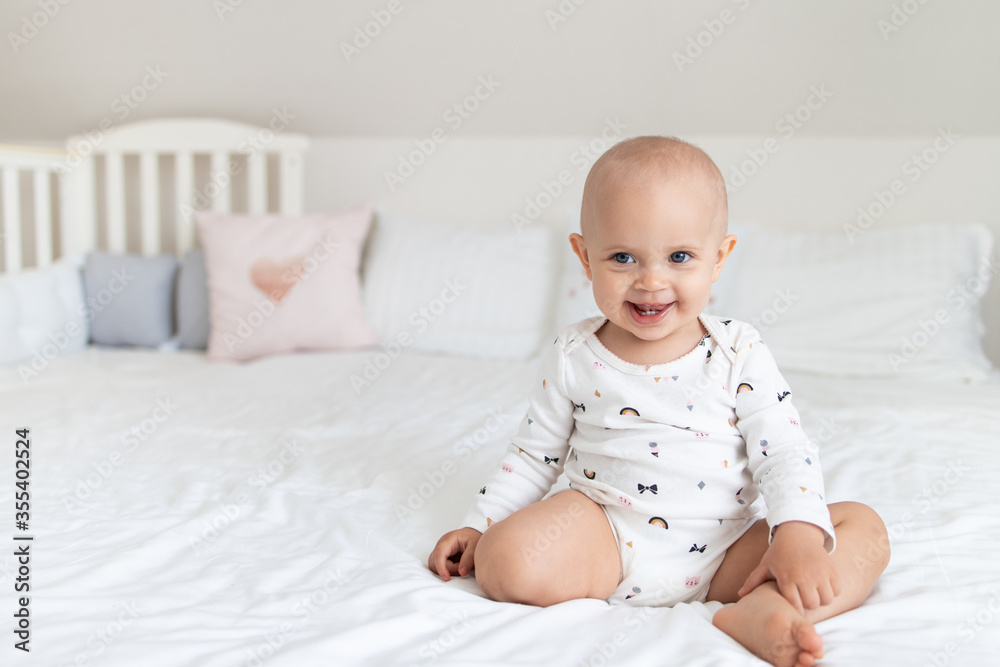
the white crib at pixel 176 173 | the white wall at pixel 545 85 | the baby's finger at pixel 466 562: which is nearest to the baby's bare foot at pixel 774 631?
the baby's finger at pixel 466 562

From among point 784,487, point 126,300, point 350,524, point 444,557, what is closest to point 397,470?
point 350,524

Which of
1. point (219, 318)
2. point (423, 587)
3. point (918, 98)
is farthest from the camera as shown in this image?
point (219, 318)

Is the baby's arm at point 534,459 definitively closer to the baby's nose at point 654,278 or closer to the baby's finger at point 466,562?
the baby's finger at point 466,562

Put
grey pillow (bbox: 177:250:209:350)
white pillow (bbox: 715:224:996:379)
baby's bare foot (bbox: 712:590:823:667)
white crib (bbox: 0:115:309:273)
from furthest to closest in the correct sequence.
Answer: white crib (bbox: 0:115:309:273), grey pillow (bbox: 177:250:209:350), white pillow (bbox: 715:224:996:379), baby's bare foot (bbox: 712:590:823:667)

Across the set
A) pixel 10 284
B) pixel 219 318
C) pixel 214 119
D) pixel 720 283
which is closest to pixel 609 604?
pixel 720 283

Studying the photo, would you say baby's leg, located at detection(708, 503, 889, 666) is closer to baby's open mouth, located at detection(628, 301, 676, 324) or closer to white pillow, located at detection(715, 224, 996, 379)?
baby's open mouth, located at detection(628, 301, 676, 324)

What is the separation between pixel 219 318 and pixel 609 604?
1434 mm

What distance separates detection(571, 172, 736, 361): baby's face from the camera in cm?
70

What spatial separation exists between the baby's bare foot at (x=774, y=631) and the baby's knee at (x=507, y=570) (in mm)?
168

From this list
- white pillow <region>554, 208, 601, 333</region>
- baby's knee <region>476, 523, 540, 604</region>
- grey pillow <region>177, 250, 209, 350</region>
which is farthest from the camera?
grey pillow <region>177, 250, 209, 350</region>

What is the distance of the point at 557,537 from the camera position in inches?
28.3

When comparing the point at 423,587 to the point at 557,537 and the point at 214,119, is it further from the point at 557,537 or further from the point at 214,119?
the point at 214,119

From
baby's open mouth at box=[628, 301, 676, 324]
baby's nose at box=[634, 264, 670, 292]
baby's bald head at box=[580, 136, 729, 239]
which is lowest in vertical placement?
baby's open mouth at box=[628, 301, 676, 324]

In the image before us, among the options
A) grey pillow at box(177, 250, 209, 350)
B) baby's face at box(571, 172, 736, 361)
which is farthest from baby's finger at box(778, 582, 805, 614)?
grey pillow at box(177, 250, 209, 350)
